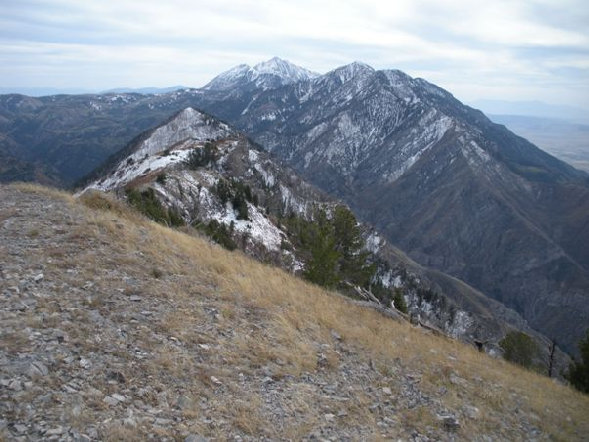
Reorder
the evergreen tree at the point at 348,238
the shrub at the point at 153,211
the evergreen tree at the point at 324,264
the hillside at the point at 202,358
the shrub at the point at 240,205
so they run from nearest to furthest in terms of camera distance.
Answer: the hillside at the point at 202,358
the shrub at the point at 153,211
the evergreen tree at the point at 324,264
the evergreen tree at the point at 348,238
the shrub at the point at 240,205

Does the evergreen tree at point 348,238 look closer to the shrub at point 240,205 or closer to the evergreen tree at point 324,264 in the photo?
the evergreen tree at point 324,264

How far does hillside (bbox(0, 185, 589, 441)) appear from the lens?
25.6 ft

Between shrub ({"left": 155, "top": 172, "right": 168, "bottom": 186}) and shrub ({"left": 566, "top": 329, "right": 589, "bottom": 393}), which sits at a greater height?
shrub ({"left": 155, "top": 172, "right": 168, "bottom": 186})

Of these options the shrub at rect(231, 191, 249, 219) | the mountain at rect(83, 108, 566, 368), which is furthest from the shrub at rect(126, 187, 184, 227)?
the shrub at rect(231, 191, 249, 219)

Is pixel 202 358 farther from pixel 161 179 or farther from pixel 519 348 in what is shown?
pixel 161 179

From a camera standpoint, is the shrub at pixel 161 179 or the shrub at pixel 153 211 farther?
the shrub at pixel 161 179

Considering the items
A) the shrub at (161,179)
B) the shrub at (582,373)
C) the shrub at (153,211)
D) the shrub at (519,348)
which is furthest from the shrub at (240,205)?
the shrub at (582,373)

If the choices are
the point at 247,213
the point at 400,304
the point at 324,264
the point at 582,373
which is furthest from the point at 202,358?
the point at 247,213

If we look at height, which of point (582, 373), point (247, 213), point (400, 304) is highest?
point (582, 373)

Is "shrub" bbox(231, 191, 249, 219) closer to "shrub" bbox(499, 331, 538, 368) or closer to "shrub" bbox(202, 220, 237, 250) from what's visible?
"shrub" bbox(202, 220, 237, 250)

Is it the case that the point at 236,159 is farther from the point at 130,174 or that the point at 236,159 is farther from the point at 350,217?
the point at 350,217

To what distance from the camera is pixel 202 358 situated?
33.1 ft

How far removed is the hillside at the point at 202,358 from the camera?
7812 millimetres

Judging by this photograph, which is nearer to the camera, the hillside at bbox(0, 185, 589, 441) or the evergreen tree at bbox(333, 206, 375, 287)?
the hillside at bbox(0, 185, 589, 441)
